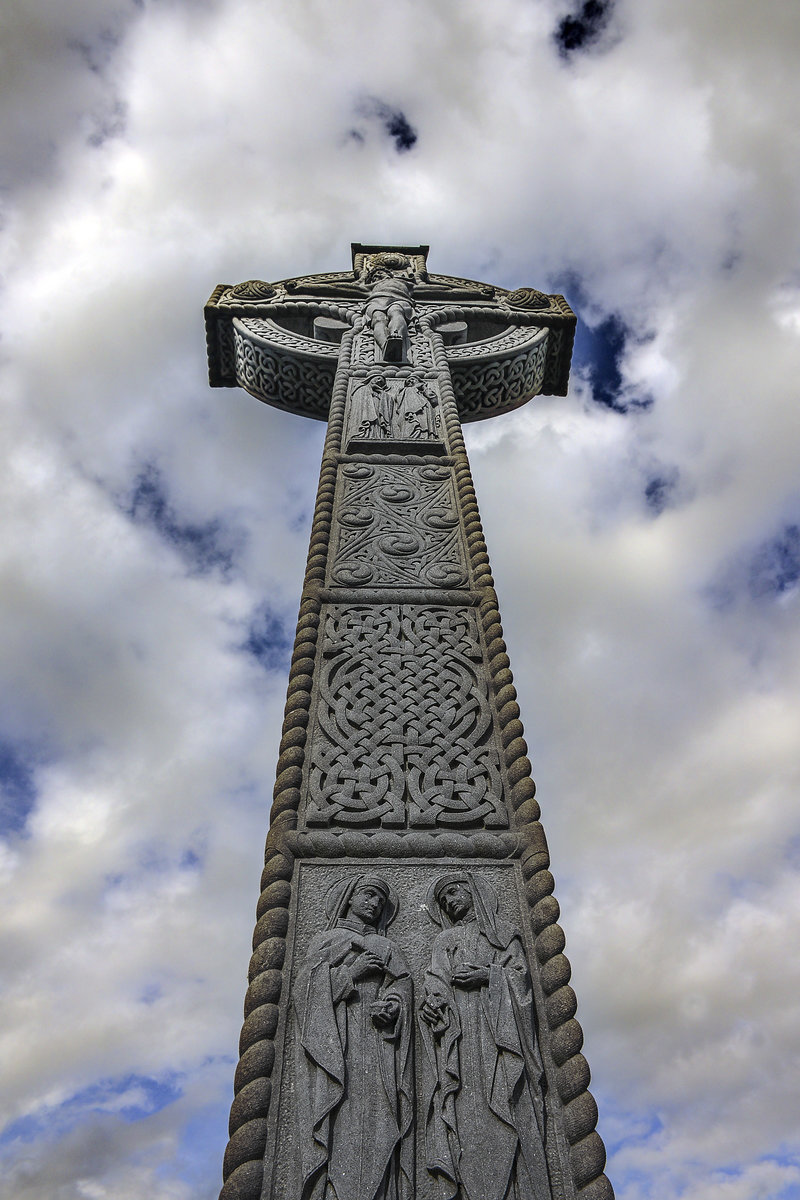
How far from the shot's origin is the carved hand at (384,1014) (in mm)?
2092

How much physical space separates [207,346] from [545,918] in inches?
190

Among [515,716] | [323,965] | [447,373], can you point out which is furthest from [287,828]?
[447,373]

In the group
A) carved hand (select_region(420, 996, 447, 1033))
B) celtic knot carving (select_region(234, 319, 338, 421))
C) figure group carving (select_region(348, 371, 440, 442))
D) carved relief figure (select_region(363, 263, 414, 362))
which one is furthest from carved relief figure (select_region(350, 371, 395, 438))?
carved hand (select_region(420, 996, 447, 1033))

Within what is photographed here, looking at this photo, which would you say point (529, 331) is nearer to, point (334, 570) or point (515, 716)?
point (334, 570)

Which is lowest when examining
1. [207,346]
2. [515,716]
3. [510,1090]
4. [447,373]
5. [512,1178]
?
[512,1178]

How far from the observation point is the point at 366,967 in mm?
2186

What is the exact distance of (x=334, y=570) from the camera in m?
3.67

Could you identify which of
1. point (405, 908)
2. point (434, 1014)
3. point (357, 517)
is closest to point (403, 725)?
point (405, 908)

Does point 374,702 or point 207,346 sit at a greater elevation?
point 207,346

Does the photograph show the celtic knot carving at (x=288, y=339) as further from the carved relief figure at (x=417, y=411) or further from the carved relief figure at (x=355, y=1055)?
the carved relief figure at (x=355, y=1055)

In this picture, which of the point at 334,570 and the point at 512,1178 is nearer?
the point at 512,1178

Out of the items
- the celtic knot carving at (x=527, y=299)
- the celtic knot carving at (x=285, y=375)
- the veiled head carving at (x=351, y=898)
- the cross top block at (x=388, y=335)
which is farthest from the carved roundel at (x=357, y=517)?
the celtic knot carving at (x=527, y=299)

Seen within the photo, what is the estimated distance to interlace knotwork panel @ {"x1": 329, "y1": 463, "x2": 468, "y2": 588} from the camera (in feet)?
12.0

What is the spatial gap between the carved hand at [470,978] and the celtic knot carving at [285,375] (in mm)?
4180
